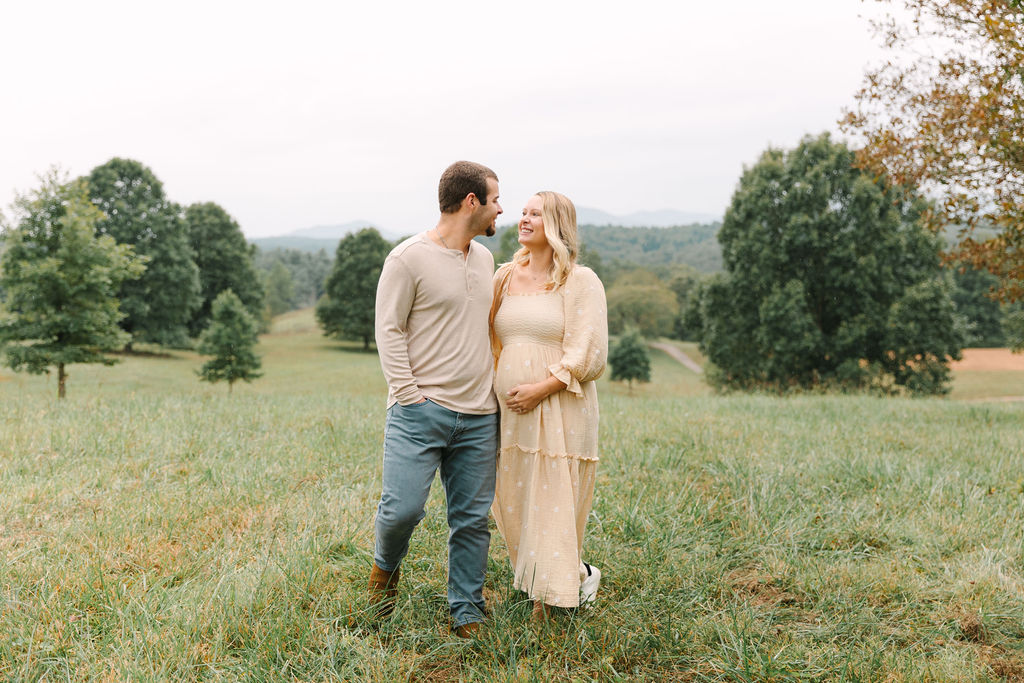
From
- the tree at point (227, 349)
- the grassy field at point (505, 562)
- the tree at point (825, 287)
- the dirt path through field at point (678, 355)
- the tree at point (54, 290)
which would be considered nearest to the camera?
the grassy field at point (505, 562)

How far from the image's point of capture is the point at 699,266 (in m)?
122

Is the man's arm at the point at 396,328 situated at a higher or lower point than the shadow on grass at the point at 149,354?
higher

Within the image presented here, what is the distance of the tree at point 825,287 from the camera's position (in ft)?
79.5

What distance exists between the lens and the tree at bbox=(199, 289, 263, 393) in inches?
1066

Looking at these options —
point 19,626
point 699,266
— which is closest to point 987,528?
point 19,626

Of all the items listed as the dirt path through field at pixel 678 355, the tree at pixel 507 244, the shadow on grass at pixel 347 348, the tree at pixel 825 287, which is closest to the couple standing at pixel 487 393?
the tree at pixel 825 287

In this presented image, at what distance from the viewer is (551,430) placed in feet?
12.6

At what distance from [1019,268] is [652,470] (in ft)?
22.5

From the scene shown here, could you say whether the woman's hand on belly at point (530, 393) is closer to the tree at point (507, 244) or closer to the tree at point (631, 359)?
the tree at point (507, 244)

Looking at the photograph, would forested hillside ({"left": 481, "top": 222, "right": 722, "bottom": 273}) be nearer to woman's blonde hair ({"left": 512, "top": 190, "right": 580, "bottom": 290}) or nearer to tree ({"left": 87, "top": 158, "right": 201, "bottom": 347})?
tree ({"left": 87, "top": 158, "right": 201, "bottom": 347})

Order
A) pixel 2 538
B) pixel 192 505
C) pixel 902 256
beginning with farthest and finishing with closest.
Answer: pixel 902 256
pixel 192 505
pixel 2 538

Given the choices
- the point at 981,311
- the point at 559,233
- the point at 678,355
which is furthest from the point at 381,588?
the point at 981,311

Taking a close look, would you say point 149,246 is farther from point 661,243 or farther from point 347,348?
point 661,243

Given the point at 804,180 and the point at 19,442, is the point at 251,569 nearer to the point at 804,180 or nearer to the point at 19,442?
the point at 19,442
